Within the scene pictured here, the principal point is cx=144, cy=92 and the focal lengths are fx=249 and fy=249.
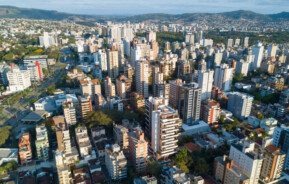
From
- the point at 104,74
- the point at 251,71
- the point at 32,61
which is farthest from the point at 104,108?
the point at 251,71

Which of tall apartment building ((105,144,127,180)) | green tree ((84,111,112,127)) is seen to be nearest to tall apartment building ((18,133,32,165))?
green tree ((84,111,112,127))

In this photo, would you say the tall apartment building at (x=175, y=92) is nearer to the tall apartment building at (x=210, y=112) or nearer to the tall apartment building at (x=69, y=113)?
the tall apartment building at (x=210, y=112)

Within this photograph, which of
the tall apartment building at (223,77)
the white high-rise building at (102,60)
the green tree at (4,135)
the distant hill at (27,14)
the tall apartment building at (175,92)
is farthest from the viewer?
the distant hill at (27,14)

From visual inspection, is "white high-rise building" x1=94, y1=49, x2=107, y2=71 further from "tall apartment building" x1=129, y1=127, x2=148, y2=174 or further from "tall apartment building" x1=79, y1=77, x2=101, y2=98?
"tall apartment building" x1=129, y1=127, x2=148, y2=174

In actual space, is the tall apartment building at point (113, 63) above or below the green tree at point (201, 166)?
above

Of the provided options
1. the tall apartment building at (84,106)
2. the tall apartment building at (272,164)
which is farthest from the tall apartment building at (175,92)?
the tall apartment building at (272,164)

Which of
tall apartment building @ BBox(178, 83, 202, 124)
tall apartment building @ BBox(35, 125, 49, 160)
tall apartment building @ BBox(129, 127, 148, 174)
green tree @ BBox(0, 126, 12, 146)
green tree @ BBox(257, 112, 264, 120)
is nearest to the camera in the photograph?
tall apartment building @ BBox(129, 127, 148, 174)
